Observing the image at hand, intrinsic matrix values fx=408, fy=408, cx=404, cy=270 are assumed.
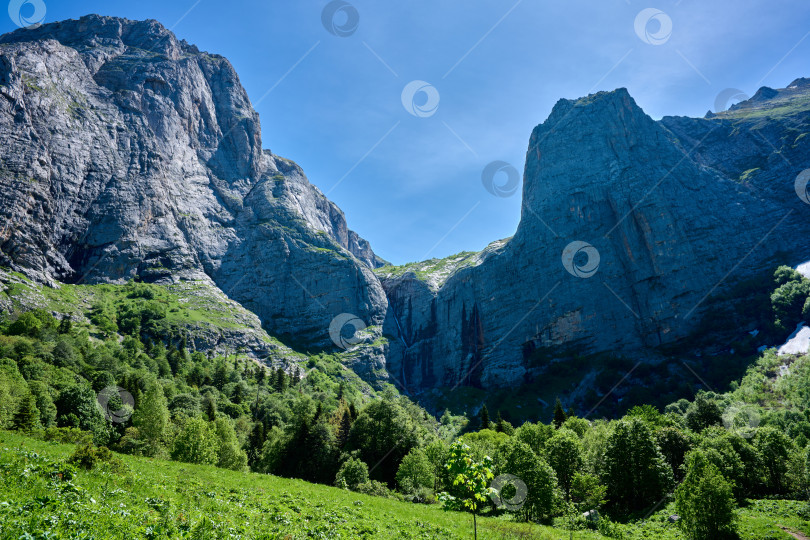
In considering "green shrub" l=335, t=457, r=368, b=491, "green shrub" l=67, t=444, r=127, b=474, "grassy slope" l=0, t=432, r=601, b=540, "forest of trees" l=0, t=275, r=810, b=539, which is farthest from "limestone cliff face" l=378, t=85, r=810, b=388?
"green shrub" l=67, t=444, r=127, b=474

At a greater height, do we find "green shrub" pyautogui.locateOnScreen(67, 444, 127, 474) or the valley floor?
"green shrub" pyautogui.locateOnScreen(67, 444, 127, 474)

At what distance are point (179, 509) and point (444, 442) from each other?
61.8 m

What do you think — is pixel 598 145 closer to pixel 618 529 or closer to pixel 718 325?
pixel 718 325

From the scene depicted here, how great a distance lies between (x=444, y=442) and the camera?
71.8 m

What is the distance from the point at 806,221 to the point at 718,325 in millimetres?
65687

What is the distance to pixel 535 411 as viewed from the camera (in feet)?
512

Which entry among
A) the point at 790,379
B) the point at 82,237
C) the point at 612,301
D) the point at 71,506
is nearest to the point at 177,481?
the point at 71,506

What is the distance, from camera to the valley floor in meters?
10.9

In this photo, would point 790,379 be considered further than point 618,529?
Yes

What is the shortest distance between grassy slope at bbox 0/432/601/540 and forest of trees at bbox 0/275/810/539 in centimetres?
557

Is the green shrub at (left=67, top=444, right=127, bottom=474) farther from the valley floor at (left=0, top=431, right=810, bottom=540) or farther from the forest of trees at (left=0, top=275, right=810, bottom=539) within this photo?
the forest of trees at (left=0, top=275, right=810, bottom=539)

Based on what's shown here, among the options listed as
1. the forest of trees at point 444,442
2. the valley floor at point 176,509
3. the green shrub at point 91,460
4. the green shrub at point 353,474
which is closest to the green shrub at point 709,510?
the forest of trees at point 444,442

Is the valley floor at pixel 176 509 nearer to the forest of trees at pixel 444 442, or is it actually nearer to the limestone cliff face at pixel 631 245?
the forest of trees at pixel 444 442

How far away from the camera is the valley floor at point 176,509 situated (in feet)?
35.8
